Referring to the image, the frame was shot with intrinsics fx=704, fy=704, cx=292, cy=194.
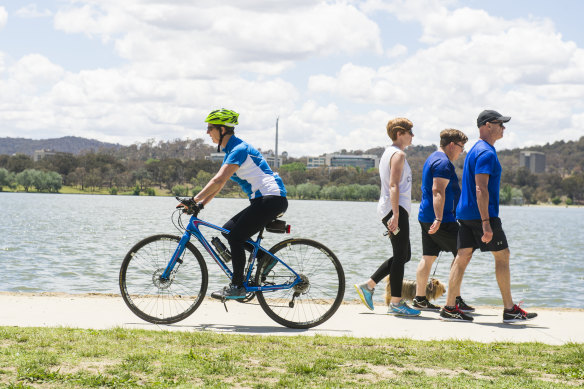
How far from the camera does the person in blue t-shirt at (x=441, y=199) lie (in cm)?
762

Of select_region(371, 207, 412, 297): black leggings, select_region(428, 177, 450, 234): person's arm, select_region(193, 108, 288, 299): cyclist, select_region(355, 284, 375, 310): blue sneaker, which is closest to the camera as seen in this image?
select_region(193, 108, 288, 299): cyclist

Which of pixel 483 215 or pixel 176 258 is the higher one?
pixel 483 215

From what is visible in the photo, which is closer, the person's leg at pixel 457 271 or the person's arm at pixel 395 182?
the person's arm at pixel 395 182

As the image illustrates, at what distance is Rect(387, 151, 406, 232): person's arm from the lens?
24.0ft

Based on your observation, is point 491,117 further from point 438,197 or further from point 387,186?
point 387,186

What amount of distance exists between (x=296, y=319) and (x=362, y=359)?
1.83 m

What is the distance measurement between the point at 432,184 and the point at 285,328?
2347 millimetres

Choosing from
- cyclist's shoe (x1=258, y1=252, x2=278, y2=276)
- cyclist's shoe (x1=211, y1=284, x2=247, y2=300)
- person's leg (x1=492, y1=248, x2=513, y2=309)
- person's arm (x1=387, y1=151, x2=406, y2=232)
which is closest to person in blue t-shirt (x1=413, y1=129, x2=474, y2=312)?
person's arm (x1=387, y1=151, x2=406, y2=232)

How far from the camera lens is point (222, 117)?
22.3 feet

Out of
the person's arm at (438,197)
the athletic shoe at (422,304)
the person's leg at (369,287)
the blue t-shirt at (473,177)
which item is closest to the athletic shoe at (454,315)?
the athletic shoe at (422,304)

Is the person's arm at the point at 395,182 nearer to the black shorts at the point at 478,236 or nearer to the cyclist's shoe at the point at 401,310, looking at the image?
the black shorts at the point at 478,236

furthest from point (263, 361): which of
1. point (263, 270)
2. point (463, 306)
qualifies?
point (463, 306)

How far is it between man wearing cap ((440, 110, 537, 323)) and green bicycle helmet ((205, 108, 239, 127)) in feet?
8.04

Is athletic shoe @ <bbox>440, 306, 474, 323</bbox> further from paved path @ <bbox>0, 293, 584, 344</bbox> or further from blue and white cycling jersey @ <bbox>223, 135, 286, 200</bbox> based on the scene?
blue and white cycling jersey @ <bbox>223, 135, 286, 200</bbox>
